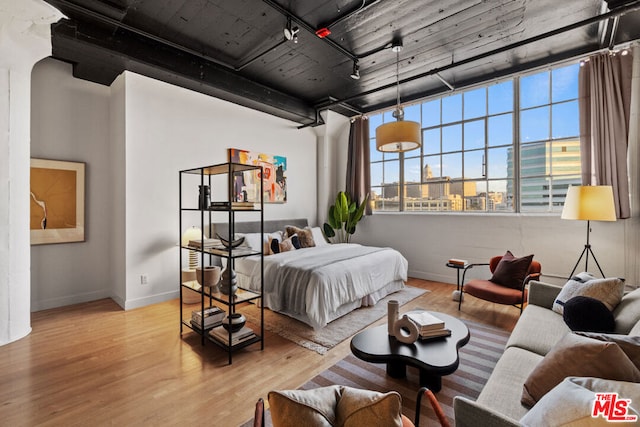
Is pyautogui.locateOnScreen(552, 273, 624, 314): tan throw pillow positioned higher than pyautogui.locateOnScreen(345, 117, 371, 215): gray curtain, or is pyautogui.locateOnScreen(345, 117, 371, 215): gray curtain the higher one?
pyautogui.locateOnScreen(345, 117, 371, 215): gray curtain

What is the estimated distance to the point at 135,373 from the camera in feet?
7.49

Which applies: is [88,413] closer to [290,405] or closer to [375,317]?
[290,405]

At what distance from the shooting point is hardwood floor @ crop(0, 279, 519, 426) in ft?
6.08

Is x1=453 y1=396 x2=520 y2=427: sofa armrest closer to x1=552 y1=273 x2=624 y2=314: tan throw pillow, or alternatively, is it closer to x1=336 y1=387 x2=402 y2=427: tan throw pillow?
x1=336 y1=387 x2=402 y2=427: tan throw pillow

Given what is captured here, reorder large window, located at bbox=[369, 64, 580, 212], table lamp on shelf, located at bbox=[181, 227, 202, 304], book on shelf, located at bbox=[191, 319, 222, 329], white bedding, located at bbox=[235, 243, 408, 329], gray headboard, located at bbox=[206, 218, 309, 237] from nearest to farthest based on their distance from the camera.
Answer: book on shelf, located at bbox=[191, 319, 222, 329]
white bedding, located at bbox=[235, 243, 408, 329]
table lamp on shelf, located at bbox=[181, 227, 202, 304]
large window, located at bbox=[369, 64, 580, 212]
gray headboard, located at bbox=[206, 218, 309, 237]

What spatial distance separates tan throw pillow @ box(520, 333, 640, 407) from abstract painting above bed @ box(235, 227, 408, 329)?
2015 millimetres

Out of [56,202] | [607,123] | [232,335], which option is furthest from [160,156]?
[607,123]

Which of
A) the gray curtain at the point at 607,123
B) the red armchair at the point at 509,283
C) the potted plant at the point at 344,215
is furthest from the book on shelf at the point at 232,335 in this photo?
the gray curtain at the point at 607,123

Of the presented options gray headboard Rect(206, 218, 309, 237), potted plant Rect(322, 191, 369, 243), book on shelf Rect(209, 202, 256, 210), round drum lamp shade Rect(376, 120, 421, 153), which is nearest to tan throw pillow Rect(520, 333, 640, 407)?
round drum lamp shade Rect(376, 120, 421, 153)

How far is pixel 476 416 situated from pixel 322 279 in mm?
2165

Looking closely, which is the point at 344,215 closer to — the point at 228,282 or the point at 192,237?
the point at 192,237

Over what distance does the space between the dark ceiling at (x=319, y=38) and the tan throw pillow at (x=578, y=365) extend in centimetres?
301

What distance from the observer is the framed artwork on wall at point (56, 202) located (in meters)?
3.54

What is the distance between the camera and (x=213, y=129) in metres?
4.57
